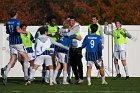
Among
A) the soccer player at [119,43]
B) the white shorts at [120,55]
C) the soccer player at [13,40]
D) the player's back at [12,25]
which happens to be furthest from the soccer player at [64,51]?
the white shorts at [120,55]

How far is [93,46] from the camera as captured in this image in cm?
1970

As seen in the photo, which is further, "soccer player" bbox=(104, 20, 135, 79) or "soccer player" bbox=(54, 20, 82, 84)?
"soccer player" bbox=(104, 20, 135, 79)

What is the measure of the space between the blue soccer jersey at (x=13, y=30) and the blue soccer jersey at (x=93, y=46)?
83.9 inches

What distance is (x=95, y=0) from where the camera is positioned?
42.6 m

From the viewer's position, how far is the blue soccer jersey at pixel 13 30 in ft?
64.9

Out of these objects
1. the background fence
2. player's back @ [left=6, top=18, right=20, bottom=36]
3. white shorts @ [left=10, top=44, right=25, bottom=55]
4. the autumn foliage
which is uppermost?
the autumn foliage

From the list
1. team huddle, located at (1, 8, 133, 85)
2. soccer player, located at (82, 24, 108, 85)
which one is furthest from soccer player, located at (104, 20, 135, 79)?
soccer player, located at (82, 24, 108, 85)

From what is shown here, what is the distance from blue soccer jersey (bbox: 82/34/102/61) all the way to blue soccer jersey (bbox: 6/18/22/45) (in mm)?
2131

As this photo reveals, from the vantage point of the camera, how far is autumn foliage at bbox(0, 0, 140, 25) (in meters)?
40.9

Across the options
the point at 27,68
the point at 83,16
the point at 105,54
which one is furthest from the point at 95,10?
the point at 27,68

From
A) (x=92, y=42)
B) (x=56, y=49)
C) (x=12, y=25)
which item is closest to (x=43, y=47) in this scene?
(x=56, y=49)

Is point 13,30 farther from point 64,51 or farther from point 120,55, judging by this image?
point 120,55

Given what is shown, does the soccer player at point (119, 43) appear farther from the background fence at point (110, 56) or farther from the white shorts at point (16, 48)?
the white shorts at point (16, 48)

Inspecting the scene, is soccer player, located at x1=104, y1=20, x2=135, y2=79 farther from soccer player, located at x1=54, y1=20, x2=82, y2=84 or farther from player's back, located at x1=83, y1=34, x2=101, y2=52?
player's back, located at x1=83, y1=34, x2=101, y2=52
